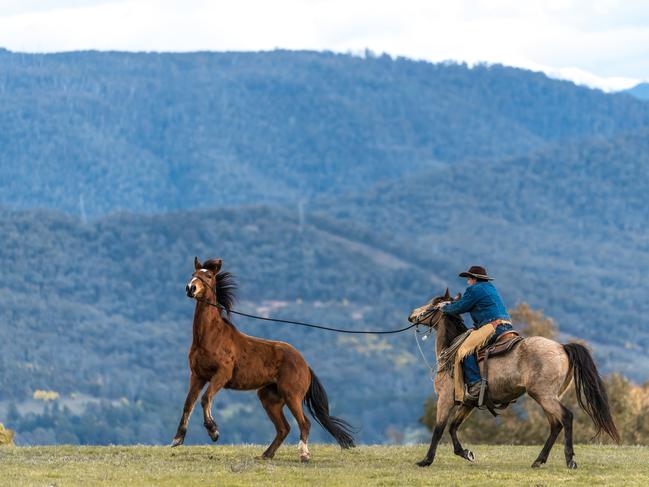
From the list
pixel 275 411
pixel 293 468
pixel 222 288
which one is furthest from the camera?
pixel 275 411

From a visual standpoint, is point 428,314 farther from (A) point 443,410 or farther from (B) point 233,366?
(B) point 233,366

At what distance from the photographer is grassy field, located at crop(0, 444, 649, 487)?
52.1 ft

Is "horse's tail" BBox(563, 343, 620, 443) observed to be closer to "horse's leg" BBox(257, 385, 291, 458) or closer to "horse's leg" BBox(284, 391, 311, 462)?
"horse's leg" BBox(284, 391, 311, 462)

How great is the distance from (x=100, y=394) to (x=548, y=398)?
588 feet

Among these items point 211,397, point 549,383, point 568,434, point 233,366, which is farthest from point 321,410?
Result: point 568,434

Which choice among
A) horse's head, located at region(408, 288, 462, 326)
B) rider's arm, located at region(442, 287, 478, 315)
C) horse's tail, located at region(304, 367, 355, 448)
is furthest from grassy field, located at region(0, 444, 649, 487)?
rider's arm, located at region(442, 287, 478, 315)

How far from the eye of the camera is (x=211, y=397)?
17.7 meters

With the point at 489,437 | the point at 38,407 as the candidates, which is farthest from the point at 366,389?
the point at 489,437

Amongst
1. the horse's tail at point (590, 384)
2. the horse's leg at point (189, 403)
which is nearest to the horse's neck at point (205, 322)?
the horse's leg at point (189, 403)

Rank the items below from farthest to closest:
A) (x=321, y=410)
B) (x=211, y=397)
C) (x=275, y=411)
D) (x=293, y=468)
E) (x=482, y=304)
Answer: (x=321, y=410) → (x=275, y=411) → (x=482, y=304) → (x=211, y=397) → (x=293, y=468)

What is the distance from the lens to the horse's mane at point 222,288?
18.5m

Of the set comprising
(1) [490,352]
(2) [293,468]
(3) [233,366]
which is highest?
(1) [490,352]

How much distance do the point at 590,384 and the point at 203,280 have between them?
5.02m

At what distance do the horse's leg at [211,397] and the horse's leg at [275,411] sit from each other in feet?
2.66
